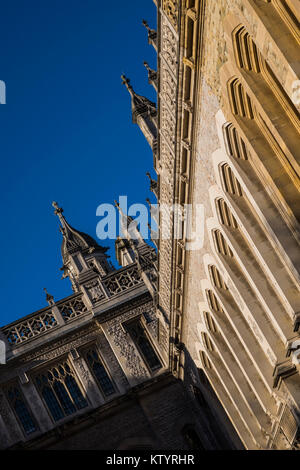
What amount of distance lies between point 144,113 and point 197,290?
1006 cm

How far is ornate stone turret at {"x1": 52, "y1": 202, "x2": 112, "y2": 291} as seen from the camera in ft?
96.7

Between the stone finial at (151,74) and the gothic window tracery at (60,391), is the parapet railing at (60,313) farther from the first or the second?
the stone finial at (151,74)

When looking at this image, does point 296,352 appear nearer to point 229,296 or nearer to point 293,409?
point 293,409

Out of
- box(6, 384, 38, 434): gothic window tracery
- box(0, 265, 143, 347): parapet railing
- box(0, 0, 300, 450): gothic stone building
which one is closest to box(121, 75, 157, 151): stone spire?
box(0, 0, 300, 450): gothic stone building

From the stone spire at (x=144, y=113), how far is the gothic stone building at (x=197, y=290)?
0.07 m

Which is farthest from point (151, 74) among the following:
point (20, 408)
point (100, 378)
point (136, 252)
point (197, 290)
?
point (20, 408)

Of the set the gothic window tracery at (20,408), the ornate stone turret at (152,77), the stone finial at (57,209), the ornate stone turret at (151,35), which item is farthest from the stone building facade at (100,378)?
the ornate stone turret at (151,35)

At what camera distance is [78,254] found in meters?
29.8

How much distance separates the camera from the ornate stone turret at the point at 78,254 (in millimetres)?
29469

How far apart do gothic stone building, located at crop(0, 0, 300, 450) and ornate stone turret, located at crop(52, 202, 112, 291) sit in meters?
0.10

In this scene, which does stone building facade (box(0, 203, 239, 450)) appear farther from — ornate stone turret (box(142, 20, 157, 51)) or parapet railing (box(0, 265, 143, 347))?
ornate stone turret (box(142, 20, 157, 51))
